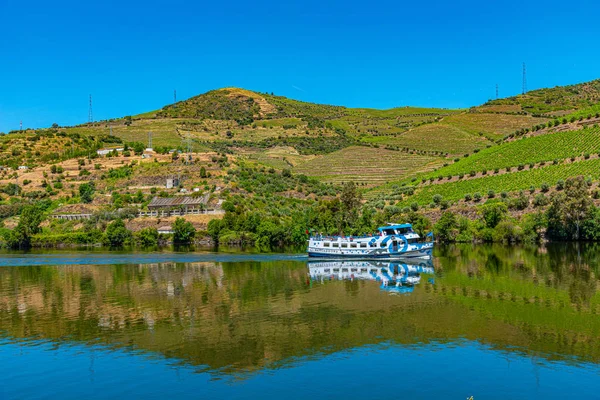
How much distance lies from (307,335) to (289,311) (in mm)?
5654

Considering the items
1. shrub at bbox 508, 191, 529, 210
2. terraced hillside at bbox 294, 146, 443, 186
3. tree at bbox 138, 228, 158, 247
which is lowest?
tree at bbox 138, 228, 158, 247

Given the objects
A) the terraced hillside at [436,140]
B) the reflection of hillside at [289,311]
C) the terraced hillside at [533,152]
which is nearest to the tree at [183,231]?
the reflection of hillside at [289,311]

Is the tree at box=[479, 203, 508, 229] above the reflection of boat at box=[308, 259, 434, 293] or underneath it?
above

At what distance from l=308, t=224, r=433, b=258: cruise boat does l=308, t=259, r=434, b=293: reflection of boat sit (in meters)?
1.30

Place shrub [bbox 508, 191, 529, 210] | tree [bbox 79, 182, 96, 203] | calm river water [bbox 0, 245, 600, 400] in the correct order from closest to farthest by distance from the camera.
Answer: calm river water [bbox 0, 245, 600, 400]
shrub [bbox 508, 191, 529, 210]
tree [bbox 79, 182, 96, 203]

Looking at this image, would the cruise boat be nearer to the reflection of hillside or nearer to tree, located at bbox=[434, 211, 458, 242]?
the reflection of hillside

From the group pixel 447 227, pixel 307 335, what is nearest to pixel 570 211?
pixel 447 227

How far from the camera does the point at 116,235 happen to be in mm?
90500

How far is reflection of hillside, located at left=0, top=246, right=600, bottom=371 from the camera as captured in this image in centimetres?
2466

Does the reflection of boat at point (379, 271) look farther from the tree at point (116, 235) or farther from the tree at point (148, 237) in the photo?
the tree at point (116, 235)

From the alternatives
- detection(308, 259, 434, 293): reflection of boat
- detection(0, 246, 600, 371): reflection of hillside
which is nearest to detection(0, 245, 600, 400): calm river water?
detection(0, 246, 600, 371): reflection of hillside

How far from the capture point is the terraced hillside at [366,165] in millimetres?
133125

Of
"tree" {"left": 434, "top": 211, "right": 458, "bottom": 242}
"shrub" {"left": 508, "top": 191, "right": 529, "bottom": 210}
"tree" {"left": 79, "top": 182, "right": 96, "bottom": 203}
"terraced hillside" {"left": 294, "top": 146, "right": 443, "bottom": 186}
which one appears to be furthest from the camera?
"terraced hillside" {"left": 294, "top": 146, "right": 443, "bottom": 186}

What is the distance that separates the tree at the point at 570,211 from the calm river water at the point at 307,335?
27084mm
